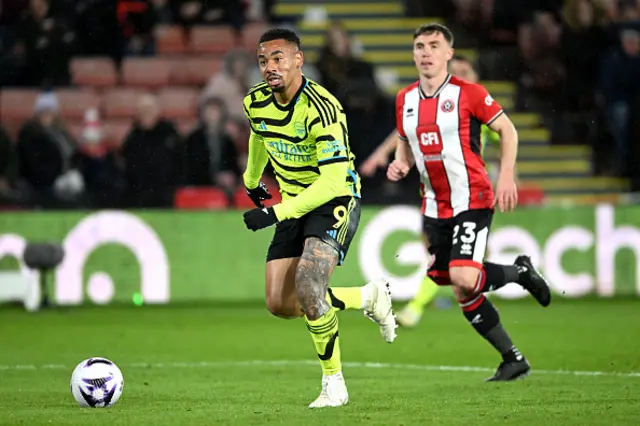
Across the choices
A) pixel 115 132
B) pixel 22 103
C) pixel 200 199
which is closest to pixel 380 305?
pixel 200 199

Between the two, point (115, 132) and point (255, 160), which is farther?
point (115, 132)

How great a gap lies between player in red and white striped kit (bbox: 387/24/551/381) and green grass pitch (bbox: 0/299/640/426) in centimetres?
53

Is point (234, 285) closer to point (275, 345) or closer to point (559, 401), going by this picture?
point (275, 345)

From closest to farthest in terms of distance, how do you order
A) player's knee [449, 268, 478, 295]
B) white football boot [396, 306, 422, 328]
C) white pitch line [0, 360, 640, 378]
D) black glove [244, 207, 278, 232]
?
1. black glove [244, 207, 278, 232]
2. player's knee [449, 268, 478, 295]
3. white pitch line [0, 360, 640, 378]
4. white football boot [396, 306, 422, 328]

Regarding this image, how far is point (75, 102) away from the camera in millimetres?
18875

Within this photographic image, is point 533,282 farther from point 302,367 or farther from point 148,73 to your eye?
point 148,73

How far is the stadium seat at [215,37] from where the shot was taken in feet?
64.4

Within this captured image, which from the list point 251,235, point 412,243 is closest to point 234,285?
point 251,235

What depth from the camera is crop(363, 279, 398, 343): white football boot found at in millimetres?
8148

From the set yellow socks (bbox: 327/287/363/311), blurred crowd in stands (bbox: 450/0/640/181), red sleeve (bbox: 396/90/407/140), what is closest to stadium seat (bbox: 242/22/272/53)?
blurred crowd in stands (bbox: 450/0/640/181)

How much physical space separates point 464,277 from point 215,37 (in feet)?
38.7

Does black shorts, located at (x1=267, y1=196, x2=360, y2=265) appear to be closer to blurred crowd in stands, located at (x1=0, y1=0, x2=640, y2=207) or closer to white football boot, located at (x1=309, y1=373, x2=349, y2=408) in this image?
white football boot, located at (x1=309, y1=373, x2=349, y2=408)

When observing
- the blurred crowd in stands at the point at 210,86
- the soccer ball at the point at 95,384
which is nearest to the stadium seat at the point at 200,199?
the blurred crowd in stands at the point at 210,86

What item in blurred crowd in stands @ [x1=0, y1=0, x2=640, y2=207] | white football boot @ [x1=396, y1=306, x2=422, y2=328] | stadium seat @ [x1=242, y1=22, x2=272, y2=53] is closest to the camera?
white football boot @ [x1=396, y1=306, x2=422, y2=328]
